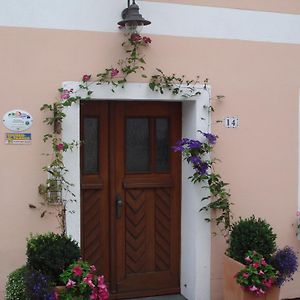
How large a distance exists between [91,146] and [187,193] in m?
1.18

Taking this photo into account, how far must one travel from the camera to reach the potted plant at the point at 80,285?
457cm

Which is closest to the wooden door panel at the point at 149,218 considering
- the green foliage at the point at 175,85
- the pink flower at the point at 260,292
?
the green foliage at the point at 175,85

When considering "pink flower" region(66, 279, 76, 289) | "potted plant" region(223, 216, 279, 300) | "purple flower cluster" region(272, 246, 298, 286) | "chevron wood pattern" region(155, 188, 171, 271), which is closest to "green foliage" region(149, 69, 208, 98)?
"chevron wood pattern" region(155, 188, 171, 271)

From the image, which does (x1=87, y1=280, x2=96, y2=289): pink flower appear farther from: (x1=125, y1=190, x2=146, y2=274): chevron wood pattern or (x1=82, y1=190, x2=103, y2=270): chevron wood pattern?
(x1=125, y1=190, x2=146, y2=274): chevron wood pattern

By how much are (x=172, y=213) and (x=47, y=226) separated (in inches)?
58.9

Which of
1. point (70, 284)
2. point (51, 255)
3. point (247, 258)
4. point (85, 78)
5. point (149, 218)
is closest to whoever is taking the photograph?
point (70, 284)

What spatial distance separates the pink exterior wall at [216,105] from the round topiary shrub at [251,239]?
477 millimetres

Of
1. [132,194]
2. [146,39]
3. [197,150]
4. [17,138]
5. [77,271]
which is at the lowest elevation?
[77,271]

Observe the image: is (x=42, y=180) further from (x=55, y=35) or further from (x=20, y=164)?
(x=55, y=35)

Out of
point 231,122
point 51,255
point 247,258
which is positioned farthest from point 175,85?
point 51,255

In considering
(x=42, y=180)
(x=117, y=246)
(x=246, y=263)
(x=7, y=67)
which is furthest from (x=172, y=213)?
(x=7, y=67)

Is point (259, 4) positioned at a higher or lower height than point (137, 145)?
higher

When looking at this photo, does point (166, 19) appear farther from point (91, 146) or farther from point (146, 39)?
point (91, 146)

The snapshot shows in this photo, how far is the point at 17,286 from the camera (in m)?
4.73
